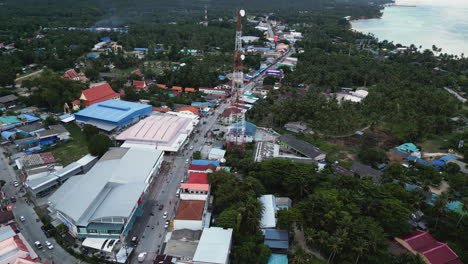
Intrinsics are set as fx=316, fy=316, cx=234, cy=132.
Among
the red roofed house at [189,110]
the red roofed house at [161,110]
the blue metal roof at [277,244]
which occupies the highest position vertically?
the red roofed house at [189,110]

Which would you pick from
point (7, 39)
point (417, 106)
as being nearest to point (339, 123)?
point (417, 106)

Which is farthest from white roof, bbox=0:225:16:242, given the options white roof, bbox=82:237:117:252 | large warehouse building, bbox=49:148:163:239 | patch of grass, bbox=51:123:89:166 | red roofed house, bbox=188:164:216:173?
red roofed house, bbox=188:164:216:173

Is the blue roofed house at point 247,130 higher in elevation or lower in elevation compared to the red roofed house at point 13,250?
higher

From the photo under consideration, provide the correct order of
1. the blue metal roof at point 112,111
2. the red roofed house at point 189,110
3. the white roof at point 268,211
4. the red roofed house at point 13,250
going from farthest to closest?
the red roofed house at point 189,110, the blue metal roof at point 112,111, the white roof at point 268,211, the red roofed house at point 13,250

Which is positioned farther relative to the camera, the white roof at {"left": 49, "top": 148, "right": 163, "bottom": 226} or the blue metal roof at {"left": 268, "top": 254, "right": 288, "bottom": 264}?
the white roof at {"left": 49, "top": 148, "right": 163, "bottom": 226}

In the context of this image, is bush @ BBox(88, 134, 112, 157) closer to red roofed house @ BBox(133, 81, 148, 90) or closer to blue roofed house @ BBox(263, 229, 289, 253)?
blue roofed house @ BBox(263, 229, 289, 253)

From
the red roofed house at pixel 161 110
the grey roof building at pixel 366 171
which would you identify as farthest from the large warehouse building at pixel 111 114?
the grey roof building at pixel 366 171

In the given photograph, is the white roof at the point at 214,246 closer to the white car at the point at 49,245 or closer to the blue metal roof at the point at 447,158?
the white car at the point at 49,245
